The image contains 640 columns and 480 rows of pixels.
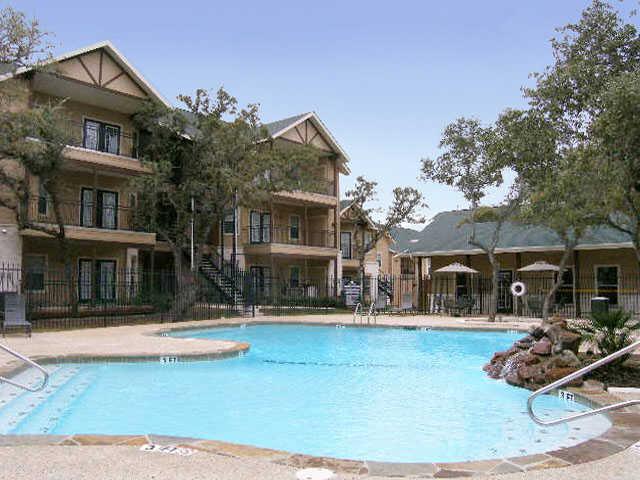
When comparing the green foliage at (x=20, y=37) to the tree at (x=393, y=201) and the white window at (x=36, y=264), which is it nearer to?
the white window at (x=36, y=264)

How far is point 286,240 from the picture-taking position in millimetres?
31359

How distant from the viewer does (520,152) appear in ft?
46.6

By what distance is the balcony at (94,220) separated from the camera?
69.4ft

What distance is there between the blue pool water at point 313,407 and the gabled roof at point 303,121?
1879 centimetres

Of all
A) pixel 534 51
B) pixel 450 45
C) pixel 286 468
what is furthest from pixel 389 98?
pixel 286 468

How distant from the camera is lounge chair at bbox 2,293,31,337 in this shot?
14141mm

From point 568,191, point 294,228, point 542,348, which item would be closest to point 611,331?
point 542,348

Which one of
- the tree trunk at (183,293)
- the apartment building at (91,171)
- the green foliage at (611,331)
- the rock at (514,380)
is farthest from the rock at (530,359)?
the apartment building at (91,171)

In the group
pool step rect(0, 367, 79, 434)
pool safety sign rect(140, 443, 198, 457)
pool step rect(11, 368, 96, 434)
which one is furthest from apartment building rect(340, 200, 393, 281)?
pool safety sign rect(140, 443, 198, 457)

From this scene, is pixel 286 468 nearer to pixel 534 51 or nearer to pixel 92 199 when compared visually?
pixel 534 51

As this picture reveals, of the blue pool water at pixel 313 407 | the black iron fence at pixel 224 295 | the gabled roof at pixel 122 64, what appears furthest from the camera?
the gabled roof at pixel 122 64

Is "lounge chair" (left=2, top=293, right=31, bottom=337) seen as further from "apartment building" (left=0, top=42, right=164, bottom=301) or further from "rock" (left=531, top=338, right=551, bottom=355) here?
"rock" (left=531, top=338, right=551, bottom=355)

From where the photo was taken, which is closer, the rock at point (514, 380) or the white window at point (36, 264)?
the rock at point (514, 380)

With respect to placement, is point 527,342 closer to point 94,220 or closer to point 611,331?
point 611,331
